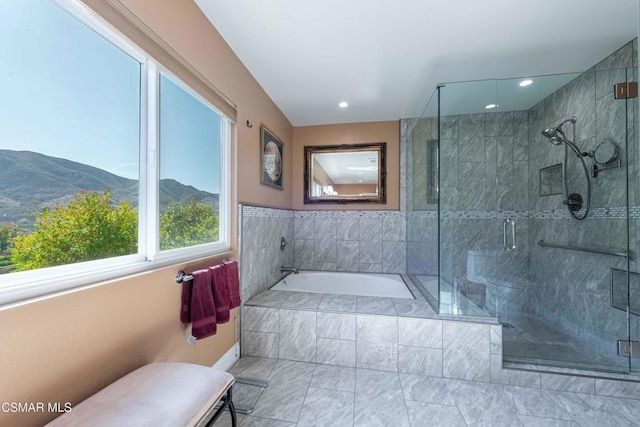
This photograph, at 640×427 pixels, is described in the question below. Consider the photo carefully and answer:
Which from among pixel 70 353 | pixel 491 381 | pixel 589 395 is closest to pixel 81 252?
pixel 70 353

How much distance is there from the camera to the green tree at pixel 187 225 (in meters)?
1.40

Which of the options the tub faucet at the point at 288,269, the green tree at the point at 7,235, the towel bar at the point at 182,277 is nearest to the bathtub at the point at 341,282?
the tub faucet at the point at 288,269

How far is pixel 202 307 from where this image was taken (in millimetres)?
1450

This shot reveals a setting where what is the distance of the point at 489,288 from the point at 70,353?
321 cm

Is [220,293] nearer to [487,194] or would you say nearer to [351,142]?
[351,142]

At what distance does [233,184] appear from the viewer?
1.99m

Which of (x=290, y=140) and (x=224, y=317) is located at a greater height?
(x=290, y=140)

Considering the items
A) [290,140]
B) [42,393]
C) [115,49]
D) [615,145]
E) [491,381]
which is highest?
[290,140]

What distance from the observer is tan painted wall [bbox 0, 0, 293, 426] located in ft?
2.51

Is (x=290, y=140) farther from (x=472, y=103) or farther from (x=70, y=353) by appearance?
(x=70, y=353)

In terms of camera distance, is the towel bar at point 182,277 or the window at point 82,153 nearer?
the window at point 82,153

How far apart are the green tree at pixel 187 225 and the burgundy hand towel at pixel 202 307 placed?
0.24 m

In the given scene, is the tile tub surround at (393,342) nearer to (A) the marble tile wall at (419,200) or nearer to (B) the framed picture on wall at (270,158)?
(A) the marble tile wall at (419,200)

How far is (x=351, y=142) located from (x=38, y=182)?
9.91 ft
